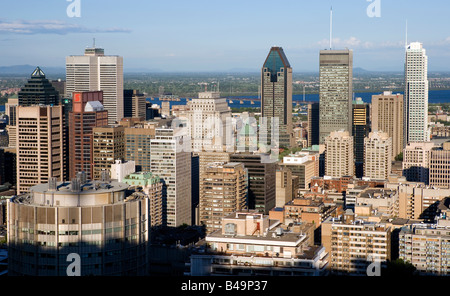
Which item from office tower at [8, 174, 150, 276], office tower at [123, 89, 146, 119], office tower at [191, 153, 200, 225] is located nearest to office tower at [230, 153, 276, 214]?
office tower at [191, 153, 200, 225]

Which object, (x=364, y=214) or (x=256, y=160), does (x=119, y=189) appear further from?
(x=256, y=160)

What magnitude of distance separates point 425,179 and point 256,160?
9.51 metres

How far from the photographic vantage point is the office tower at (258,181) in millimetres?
23562

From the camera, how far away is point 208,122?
3438 cm

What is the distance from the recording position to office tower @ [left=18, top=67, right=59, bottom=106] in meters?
32.9

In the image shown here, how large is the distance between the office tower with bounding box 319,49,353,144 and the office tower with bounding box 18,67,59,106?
15110 mm

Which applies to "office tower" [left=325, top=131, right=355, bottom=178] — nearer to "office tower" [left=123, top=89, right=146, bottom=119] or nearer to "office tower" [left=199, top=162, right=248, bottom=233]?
"office tower" [left=199, top=162, right=248, bottom=233]

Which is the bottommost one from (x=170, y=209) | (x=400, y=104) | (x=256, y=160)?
(x=170, y=209)

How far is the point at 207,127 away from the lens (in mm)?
33875

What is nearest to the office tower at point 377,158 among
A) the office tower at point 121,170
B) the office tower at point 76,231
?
the office tower at point 121,170

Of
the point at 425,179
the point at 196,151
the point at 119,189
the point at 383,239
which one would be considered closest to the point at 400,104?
the point at 425,179

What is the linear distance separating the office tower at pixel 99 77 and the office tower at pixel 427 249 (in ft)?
89.7

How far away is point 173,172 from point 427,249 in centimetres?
982

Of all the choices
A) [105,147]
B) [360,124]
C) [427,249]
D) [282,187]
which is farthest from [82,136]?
→ [360,124]
